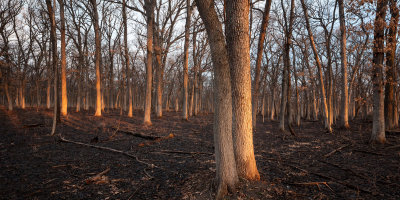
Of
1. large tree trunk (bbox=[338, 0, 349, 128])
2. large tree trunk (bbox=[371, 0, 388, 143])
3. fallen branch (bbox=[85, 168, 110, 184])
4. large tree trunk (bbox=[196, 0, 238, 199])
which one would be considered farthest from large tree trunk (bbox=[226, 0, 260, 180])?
large tree trunk (bbox=[338, 0, 349, 128])

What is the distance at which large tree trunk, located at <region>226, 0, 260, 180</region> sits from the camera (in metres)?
4.02

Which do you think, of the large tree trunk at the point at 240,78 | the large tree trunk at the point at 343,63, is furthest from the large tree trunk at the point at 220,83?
the large tree trunk at the point at 343,63

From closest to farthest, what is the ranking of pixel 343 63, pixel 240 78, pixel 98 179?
pixel 240 78, pixel 98 179, pixel 343 63

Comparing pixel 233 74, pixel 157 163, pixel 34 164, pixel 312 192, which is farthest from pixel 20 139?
pixel 312 192

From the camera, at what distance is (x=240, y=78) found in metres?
4.02

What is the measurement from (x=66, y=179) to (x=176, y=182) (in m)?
2.66

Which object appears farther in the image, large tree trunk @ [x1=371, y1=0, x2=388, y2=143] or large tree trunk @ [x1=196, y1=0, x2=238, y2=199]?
large tree trunk @ [x1=371, y1=0, x2=388, y2=143]

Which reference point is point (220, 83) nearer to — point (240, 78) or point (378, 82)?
point (240, 78)

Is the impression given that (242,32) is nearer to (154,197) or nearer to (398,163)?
(154,197)

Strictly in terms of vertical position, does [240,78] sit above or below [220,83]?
above

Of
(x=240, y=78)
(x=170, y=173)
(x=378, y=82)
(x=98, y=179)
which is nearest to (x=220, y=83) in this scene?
(x=240, y=78)

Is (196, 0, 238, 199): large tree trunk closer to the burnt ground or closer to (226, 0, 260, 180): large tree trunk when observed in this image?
(226, 0, 260, 180): large tree trunk

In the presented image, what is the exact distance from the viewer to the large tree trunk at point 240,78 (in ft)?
13.2

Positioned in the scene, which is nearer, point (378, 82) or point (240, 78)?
point (240, 78)
